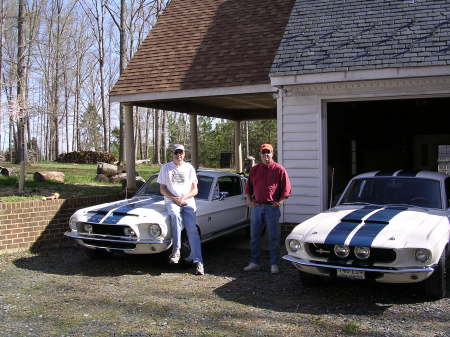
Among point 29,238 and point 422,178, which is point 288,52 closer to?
point 422,178

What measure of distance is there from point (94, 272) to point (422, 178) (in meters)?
4.80

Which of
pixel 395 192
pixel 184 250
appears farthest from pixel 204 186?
pixel 395 192

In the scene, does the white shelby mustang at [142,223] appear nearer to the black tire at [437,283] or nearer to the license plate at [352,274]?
the license plate at [352,274]

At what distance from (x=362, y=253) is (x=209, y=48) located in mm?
8049

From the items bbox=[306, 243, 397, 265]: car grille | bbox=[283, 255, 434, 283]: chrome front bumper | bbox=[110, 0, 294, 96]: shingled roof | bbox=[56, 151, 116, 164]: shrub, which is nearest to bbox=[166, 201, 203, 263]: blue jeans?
bbox=[306, 243, 397, 265]: car grille

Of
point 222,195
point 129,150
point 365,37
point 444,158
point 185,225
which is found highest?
point 365,37

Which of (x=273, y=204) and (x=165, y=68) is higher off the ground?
(x=165, y=68)

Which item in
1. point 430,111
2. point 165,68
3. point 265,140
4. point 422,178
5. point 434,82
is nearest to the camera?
point 422,178

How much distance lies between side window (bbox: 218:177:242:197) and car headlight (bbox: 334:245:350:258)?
12.4ft

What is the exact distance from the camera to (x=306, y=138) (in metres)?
9.64

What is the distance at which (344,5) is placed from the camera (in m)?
10.0

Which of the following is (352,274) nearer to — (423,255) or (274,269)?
(423,255)

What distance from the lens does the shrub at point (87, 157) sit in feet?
96.3

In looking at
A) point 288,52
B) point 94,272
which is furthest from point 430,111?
point 94,272
